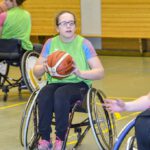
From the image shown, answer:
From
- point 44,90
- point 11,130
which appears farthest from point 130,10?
point 44,90

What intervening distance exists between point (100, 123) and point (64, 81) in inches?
17.9

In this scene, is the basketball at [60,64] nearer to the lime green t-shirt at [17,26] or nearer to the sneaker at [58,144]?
the sneaker at [58,144]

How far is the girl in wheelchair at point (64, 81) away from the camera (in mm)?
3777

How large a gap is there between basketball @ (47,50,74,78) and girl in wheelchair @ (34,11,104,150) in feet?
0.17

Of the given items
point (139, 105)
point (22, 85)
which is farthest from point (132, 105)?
point (22, 85)

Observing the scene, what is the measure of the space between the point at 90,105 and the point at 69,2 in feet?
21.6

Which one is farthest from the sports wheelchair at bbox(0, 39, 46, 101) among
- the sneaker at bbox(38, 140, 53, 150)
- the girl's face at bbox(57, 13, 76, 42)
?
the sneaker at bbox(38, 140, 53, 150)

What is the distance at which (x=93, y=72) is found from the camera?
3889 mm

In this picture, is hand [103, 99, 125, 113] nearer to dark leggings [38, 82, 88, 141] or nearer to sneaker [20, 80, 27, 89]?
dark leggings [38, 82, 88, 141]

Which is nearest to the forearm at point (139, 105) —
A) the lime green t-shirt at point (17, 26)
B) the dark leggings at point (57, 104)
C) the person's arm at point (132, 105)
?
the person's arm at point (132, 105)

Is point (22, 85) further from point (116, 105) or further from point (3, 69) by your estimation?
point (116, 105)

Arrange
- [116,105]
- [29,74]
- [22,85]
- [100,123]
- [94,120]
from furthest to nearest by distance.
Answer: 1. [22,85]
2. [29,74]
3. [100,123]
4. [94,120]
5. [116,105]

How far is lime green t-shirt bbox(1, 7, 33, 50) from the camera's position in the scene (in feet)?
19.8

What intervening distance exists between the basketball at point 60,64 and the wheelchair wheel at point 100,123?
22 cm
